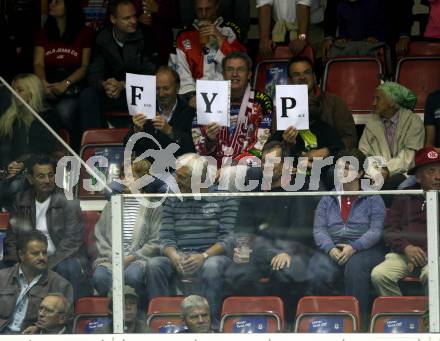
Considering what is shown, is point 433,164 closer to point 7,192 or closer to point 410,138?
point 410,138

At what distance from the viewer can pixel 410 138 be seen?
11.5 metres

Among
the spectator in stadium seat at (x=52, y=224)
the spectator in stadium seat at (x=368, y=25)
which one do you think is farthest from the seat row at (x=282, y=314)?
the spectator in stadium seat at (x=368, y=25)

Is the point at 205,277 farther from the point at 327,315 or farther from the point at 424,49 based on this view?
the point at 424,49

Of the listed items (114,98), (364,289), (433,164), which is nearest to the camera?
(364,289)

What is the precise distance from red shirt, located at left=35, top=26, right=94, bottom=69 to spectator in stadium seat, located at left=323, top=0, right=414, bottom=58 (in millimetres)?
1839

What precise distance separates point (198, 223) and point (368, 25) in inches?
138

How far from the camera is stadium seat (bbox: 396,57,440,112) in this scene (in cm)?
1252

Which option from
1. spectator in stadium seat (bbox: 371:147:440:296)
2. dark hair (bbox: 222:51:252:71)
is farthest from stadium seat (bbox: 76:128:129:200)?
spectator in stadium seat (bbox: 371:147:440:296)

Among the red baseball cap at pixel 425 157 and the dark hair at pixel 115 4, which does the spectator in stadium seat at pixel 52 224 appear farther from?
the dark hair at pixel 115 4

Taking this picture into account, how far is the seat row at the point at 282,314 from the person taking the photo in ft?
31.7

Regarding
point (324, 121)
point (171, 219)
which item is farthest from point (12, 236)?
point (324, 121)

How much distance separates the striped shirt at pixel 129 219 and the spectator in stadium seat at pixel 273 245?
601 mm

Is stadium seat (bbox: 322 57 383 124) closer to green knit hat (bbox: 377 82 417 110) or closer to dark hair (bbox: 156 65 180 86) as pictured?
green knit hat (bbox: 377 82 417 110)
